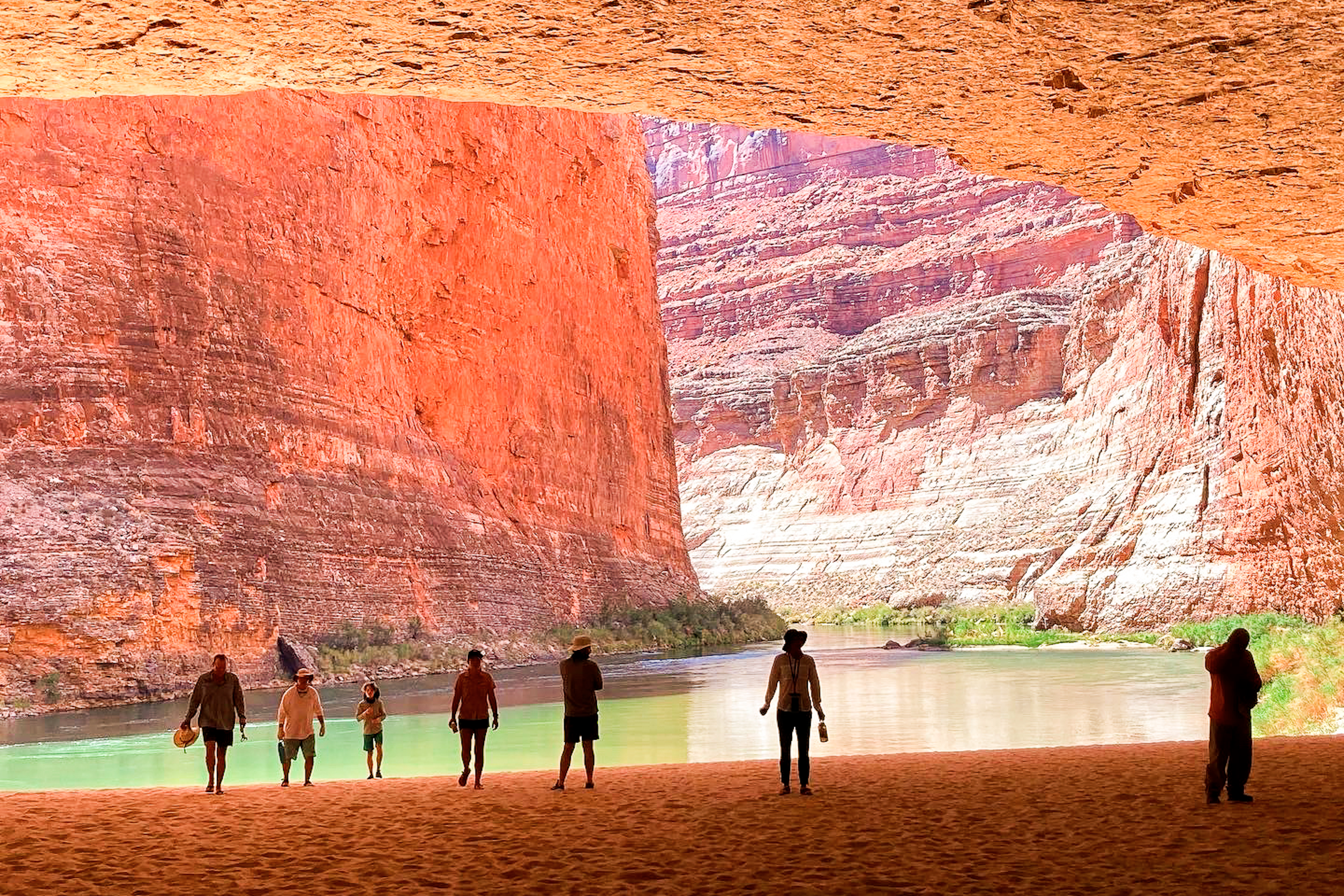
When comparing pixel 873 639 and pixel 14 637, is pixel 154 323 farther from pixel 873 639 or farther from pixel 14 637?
pixel 873 639

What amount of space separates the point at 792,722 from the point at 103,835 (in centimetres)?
483

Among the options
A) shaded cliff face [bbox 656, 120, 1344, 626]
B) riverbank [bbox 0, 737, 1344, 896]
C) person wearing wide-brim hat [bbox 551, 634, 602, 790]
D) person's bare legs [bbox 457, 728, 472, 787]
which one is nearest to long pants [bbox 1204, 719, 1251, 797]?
riverbank [bbox 0, 737, 1344, 896]

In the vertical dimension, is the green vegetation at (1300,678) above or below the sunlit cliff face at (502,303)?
below

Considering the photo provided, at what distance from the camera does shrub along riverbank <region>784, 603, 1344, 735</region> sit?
18203 millimetres

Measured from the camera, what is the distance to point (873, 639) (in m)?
52.0

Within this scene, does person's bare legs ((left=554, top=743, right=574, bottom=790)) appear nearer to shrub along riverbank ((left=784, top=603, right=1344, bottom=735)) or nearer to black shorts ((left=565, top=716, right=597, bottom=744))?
black shorts ((left=565, top=716, right=597, bottom=744))

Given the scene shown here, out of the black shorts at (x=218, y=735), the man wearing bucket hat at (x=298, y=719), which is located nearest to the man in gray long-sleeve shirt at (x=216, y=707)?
the black shorts at (x=218, y=735)

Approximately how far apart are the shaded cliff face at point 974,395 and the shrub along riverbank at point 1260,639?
907mm

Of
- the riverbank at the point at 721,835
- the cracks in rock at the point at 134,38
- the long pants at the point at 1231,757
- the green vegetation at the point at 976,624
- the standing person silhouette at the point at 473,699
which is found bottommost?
the green vegetation at the point at 976,624

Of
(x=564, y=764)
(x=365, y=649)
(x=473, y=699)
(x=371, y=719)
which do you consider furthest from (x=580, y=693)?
(x=365, y=649)

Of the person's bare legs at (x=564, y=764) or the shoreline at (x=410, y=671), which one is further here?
the shoreline at (x=410, y=671)

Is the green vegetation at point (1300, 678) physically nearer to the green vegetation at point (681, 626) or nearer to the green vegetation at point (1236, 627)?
the green vegetation at point (1236, 627)

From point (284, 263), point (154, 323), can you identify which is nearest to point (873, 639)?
point (284, 263)

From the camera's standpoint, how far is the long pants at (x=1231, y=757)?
9.09m
